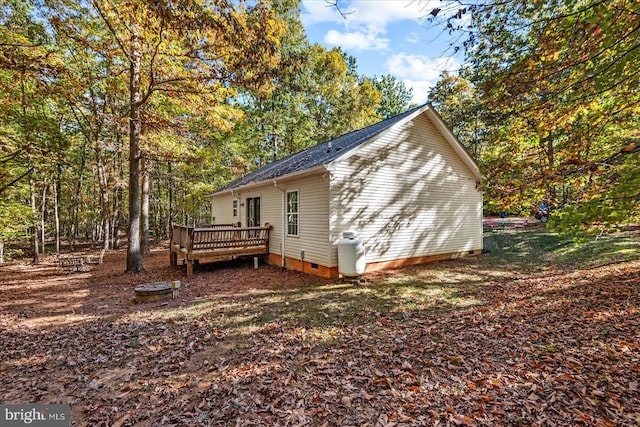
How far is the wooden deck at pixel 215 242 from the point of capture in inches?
366

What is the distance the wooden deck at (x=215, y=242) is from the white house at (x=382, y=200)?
602 mm

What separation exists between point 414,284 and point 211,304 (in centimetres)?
532

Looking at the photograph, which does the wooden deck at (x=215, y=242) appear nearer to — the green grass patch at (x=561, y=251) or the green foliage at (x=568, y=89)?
the green foliage at (x=568, y=89)

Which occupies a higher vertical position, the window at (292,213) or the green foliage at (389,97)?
the green foliage at (389,97)

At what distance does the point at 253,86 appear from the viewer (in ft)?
21.6

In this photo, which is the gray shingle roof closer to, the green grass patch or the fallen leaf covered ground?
the fallen leaf covered ground

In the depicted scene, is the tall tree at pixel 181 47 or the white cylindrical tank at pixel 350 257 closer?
the tall tree at pixel 181 47

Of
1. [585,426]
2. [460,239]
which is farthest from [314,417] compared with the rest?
[460,239]

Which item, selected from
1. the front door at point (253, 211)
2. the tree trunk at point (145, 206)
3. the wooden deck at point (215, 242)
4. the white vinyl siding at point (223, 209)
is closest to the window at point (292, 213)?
the wooden deck at point (215, 242)

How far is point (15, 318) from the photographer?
18.4ft

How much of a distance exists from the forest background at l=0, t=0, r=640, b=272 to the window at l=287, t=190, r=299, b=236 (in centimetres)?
357

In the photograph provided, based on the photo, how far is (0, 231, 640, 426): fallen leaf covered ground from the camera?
9.23 ft

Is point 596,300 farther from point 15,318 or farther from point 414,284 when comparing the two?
point 15,318

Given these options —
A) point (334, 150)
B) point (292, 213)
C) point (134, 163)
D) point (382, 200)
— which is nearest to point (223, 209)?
point (134, 163)
